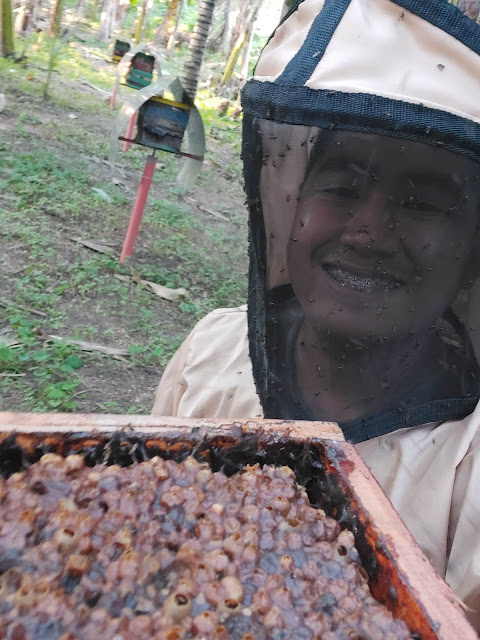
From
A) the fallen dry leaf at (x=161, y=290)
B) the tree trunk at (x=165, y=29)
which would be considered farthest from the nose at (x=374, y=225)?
the tree trunk at (x=165, y=29)

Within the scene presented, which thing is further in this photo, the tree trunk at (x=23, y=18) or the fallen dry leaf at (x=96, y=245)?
the tree trunk at (x=23, y=18)

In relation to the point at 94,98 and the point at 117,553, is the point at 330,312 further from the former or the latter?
the point at 94,98

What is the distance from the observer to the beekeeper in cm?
133

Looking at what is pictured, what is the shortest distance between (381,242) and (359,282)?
132 mm

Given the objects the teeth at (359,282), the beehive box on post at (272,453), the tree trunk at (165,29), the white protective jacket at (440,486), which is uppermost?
the teeth at (359,282)

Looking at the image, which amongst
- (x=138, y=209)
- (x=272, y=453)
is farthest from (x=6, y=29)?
(x=272, y=453)

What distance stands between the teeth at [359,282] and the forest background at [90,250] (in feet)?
9.05

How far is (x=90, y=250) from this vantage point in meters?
5.73

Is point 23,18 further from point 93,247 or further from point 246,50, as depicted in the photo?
point 93,247

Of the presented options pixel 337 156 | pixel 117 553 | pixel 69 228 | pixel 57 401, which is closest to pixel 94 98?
pixel 69 228

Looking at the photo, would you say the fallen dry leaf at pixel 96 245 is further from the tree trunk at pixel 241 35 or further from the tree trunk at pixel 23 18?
the tree trunk at pixel 23 18

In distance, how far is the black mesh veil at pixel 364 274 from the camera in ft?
4.66

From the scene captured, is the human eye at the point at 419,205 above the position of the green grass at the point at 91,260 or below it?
above

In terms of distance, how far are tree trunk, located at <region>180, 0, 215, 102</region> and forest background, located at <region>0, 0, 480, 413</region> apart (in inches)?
0.6
